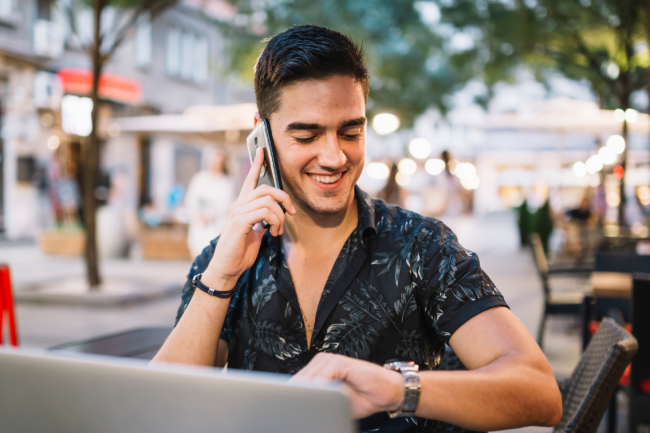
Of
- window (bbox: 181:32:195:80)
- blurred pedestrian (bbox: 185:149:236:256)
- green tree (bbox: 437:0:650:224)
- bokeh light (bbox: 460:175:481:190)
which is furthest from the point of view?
bokeh light (bbox: 460:175:481:190)

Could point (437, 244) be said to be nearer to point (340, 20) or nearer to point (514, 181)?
point (340, 20)

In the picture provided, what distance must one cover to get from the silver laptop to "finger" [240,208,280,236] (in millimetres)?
836

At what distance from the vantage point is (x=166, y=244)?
12.5 metres

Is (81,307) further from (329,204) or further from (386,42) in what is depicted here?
(386,42)

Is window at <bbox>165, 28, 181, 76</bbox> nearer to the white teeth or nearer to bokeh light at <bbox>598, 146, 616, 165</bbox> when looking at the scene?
bokeh light at <bbox>598, 146, 616, 165</bbox>

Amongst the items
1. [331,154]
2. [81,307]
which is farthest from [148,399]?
[81,307]

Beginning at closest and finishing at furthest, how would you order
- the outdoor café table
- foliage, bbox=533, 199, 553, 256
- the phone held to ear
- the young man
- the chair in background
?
the young man < the phone held to ear < the outdoor café table < the chair in background < foliage, bbox=533, 199, 553, 256

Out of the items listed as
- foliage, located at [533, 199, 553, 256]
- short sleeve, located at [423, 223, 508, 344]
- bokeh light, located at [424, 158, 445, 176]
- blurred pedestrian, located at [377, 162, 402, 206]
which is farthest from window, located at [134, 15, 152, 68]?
short sleeve, located at [423, 223, 508, 344]

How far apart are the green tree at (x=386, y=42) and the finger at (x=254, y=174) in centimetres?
1327

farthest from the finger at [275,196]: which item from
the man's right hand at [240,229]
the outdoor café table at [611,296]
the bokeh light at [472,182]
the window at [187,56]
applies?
the bokeh light at [472,182]

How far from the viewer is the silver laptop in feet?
2.41

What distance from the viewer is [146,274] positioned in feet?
33.3

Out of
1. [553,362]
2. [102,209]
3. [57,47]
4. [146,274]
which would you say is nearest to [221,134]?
[102,209]

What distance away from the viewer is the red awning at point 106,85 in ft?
54.7
